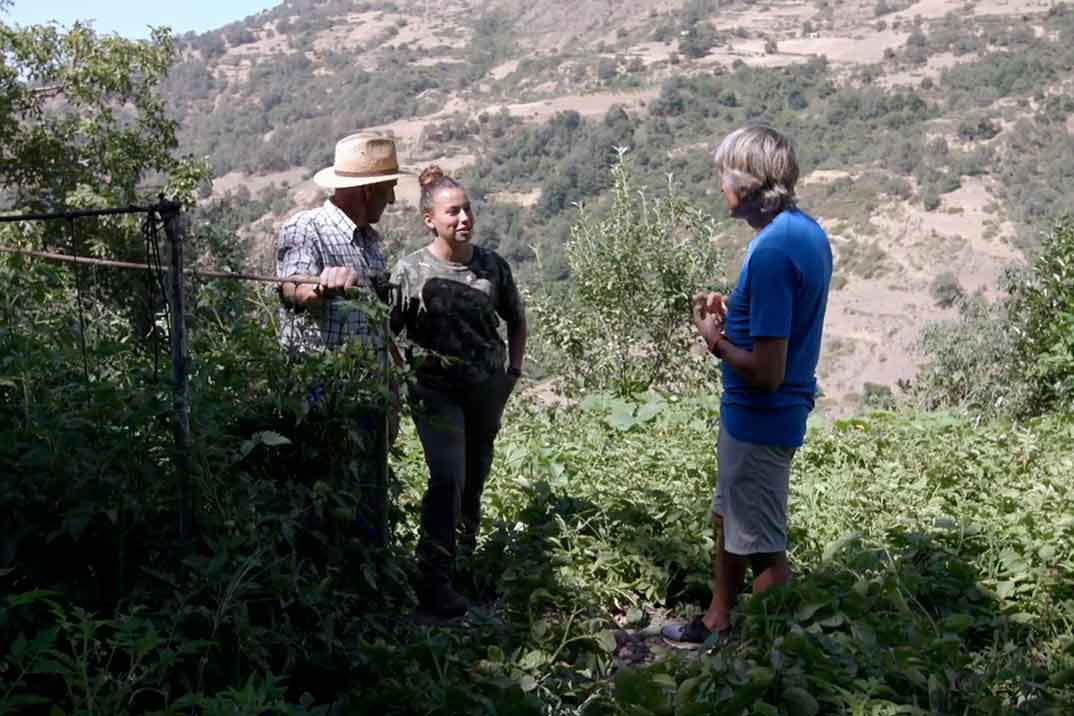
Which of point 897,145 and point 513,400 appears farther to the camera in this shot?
point 897,145

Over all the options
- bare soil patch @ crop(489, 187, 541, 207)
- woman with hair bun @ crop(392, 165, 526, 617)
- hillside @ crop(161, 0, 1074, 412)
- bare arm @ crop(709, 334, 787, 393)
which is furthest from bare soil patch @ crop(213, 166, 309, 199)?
bare arm @ crop(709, 334, 787, 393)

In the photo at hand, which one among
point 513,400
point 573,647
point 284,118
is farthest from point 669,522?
point 284,118

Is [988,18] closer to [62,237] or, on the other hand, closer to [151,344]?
[62,237]

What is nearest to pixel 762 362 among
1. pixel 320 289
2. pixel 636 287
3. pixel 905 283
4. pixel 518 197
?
pixel 320 289

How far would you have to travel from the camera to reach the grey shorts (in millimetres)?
3289

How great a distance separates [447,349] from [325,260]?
0.49 meters

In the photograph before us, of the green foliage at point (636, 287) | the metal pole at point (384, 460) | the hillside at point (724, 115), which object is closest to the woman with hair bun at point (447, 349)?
the metal pole at point (384, 460)

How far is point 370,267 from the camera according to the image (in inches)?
142

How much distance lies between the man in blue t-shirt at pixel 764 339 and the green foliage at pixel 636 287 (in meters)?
6.52

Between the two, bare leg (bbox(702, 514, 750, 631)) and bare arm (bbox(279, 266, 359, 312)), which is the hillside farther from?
bare leg (bbox(702, 514, 750, 631))

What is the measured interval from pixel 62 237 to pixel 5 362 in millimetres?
12736

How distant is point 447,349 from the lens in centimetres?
370

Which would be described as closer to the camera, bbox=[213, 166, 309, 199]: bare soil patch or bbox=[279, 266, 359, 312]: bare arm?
bbox=[279, 266, 359, 312]: bare arm

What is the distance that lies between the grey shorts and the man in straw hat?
1.09 meters
